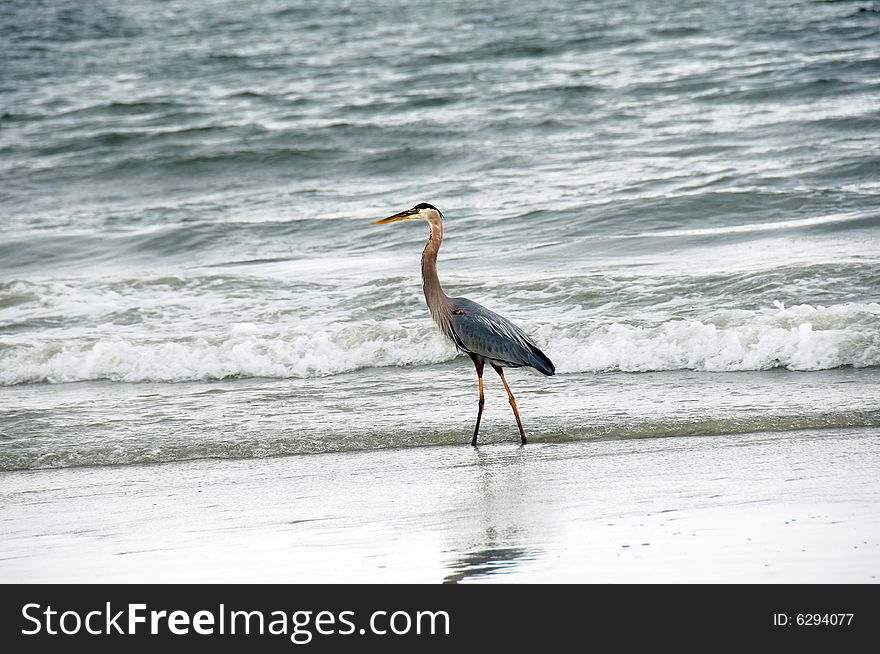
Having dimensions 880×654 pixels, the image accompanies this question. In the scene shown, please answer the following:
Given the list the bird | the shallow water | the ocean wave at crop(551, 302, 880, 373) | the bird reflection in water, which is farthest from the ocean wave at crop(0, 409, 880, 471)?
the bird reflection in water

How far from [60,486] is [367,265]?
604 centimetres

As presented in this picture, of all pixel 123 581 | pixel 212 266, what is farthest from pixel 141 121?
pixel 123 581

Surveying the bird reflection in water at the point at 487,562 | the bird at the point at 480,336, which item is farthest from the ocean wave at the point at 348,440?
the bird reflection in water at the point at 487,562

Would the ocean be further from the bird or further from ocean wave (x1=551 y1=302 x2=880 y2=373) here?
the bird

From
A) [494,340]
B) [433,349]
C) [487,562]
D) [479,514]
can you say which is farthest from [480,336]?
[487,562]

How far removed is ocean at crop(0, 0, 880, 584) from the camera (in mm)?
6910

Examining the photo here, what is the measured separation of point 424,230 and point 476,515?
8.28 metres

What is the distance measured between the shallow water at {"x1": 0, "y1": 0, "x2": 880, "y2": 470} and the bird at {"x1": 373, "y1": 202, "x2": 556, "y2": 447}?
1.14 feet

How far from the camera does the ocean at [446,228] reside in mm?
6910

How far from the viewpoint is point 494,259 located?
1137 cm

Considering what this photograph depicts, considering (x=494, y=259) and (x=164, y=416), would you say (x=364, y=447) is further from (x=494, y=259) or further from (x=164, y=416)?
(x=494, y=259)

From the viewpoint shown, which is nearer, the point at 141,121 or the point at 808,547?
the point at 808,547

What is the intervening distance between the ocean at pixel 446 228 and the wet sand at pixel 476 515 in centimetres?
33

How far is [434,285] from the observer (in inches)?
275
